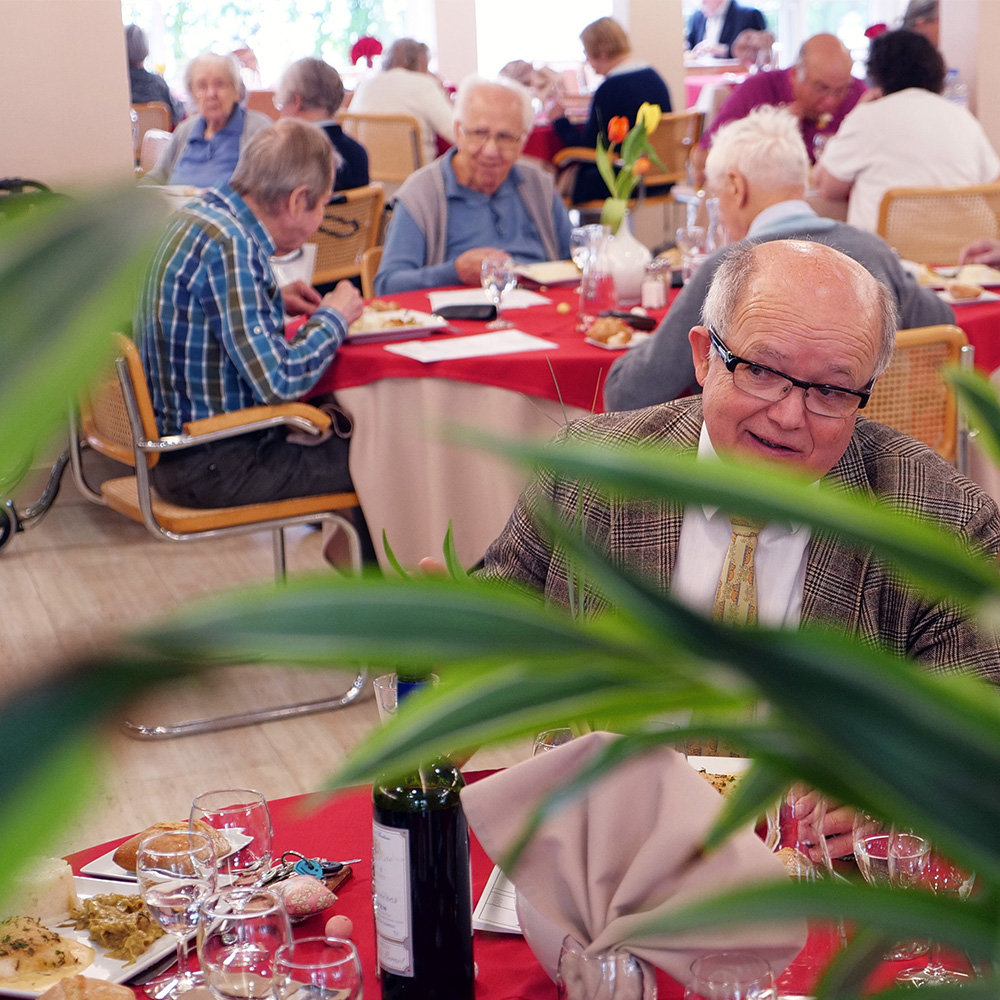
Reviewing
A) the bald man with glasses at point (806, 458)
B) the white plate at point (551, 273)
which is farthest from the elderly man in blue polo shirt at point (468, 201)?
the bald man with glasses at point (806, 458)

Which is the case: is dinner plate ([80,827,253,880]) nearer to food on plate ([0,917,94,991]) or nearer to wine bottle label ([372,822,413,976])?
food on plate ([0,917,94,991])

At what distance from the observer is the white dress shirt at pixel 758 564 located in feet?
6.08

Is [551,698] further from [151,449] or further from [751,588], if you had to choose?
[151,449]

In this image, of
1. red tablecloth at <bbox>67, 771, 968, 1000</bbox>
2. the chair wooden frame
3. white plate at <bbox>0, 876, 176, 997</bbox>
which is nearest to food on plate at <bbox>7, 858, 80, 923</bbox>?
white plate at <bbox>0, 876, 176, 997</bbox>

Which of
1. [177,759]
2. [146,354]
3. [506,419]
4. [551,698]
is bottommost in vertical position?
[177,759]

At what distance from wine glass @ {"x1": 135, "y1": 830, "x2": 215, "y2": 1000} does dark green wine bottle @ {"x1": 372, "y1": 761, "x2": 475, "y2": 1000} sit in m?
0.19

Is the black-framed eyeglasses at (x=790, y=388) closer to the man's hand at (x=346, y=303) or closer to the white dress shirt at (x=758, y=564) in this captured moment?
the white dress shirt at (x=758, y=564)

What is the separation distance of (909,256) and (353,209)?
2.16m

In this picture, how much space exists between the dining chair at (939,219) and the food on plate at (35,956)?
4422 mm

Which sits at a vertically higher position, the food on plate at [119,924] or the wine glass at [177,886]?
the wine glass at [177,886]

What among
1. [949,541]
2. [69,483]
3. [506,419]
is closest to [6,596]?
[69,483]

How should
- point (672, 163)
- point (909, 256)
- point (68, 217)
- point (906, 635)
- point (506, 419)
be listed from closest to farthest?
1. point (68, 217)
2. point (906, 635)
3. point (506, 419)
4. point (909, 256)
5. point (672, 163)

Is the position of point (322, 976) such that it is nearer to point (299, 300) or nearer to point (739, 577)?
point (739, 577)

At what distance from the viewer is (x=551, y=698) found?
25 centimetres
